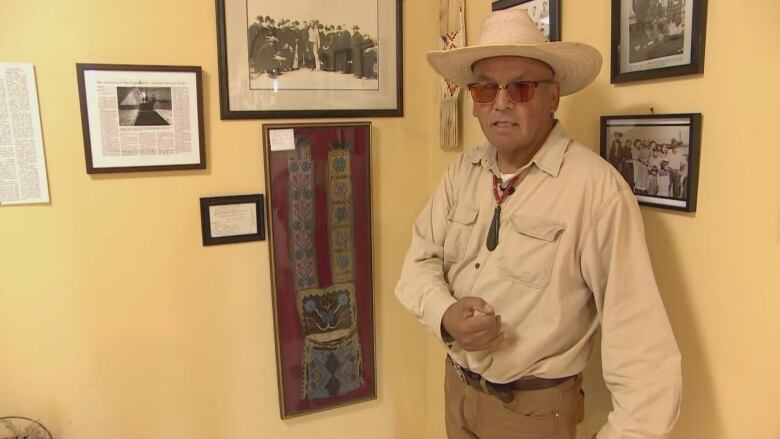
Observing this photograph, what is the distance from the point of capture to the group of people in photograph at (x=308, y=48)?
1858 mm

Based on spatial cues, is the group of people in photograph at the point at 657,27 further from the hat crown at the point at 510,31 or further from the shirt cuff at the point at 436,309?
the shirt cuff at the point at 436,309

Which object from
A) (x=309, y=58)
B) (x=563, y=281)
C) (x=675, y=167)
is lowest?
(x=563, y=281)

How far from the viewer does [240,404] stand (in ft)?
6.66

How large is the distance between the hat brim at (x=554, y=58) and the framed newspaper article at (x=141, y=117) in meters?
0.87

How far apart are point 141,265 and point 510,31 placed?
54.9 inches

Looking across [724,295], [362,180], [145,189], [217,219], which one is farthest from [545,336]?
[145,189]

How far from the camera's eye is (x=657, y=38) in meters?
1.22

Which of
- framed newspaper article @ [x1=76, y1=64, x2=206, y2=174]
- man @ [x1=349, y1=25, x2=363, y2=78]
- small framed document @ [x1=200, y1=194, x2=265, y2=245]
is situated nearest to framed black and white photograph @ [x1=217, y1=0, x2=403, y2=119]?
man @ [x1=349, y1=25, x2=363, y2=78]

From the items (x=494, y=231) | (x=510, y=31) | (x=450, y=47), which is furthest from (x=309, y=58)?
(x=494, y=231)

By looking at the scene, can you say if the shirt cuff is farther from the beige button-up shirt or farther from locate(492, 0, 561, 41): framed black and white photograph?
locate(492, 0, 561, 41): framed black and white photograph

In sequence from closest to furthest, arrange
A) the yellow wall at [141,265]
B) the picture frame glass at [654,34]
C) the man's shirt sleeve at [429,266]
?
1. the picture frame glass at [654,34]
2. the man's shirt sleeve at [429,266]
3. the yellow wall at [141,265]

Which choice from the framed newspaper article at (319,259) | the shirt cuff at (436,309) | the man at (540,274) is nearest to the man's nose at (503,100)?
the man at (540,274)

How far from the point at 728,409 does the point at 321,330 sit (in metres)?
1.35

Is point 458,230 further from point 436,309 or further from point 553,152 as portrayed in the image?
point 553,152
